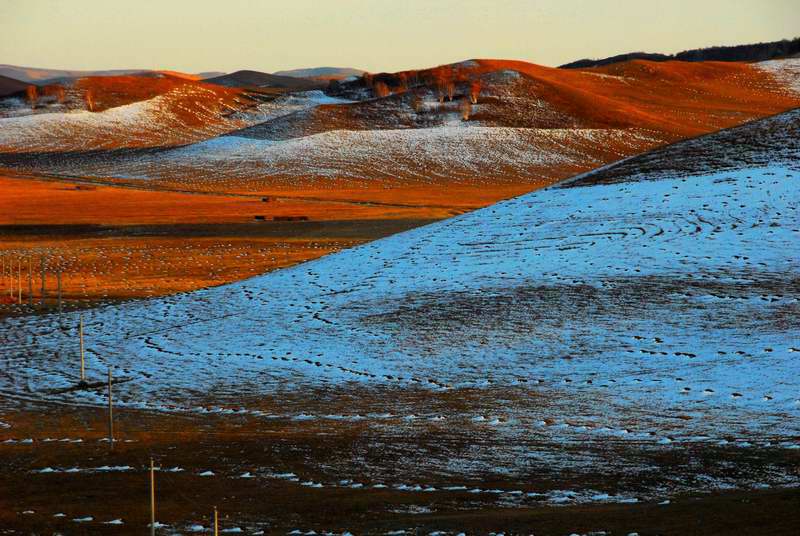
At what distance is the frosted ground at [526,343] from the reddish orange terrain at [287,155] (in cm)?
748

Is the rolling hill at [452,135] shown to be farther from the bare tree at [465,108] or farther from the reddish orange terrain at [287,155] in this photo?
the bare tree at [465,108]

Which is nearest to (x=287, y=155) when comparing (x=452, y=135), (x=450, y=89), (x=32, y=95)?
(x=452, y=135)

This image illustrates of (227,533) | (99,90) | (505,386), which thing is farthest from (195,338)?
(99,90)

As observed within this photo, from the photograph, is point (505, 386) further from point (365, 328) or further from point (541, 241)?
point (541, 241)

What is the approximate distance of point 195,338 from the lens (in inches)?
1158

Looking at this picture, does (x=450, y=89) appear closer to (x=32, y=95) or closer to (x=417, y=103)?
(x=417, y=103)

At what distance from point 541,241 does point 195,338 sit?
13.6 meters

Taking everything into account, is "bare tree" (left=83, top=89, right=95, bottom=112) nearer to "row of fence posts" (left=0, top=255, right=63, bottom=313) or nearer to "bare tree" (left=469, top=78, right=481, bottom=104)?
"bare tree" (left=469, top=78, right=481, bottom=104)

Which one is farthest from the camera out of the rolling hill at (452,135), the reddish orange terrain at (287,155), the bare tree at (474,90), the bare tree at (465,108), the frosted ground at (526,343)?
the bare tree at (474,90)

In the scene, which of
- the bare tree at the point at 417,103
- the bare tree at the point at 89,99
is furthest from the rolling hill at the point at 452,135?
the bare tree at the point at 89,99

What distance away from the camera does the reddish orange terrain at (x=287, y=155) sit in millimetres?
51062

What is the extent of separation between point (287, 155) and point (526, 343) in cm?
8320

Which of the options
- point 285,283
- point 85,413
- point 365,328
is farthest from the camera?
point 285,283

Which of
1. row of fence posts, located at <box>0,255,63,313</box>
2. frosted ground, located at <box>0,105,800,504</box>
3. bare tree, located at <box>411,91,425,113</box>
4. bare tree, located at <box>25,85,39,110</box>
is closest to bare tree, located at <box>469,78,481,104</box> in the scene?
bare tree, located at <box>411,91,425,113</box>
